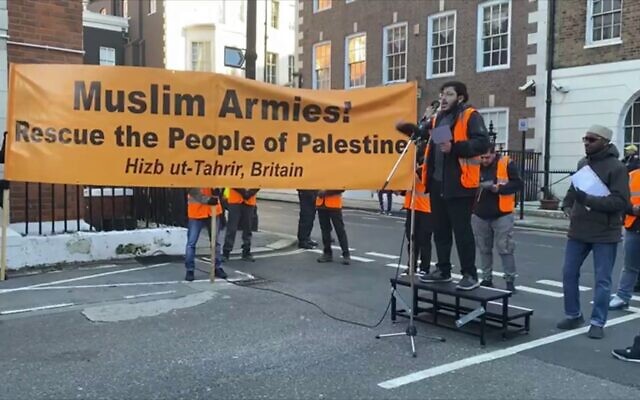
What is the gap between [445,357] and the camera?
514 cm

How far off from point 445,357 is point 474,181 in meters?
1.59

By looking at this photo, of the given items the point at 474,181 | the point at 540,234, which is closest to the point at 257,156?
the point at 474,181

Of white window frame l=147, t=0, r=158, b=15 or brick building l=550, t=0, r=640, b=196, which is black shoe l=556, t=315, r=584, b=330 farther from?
white window frame l=147, t=0, r=158, b=15

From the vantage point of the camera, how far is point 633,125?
59.1 feet

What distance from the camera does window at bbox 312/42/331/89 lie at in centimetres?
2834

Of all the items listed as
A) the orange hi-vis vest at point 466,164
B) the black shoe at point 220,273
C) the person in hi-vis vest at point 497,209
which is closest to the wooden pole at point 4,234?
the black shoe at point 220,273

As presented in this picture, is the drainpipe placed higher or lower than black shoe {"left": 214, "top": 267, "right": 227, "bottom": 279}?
higher

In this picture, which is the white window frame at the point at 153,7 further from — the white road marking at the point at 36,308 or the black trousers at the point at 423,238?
the white road marking at the point at 36,308

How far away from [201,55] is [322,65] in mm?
8553

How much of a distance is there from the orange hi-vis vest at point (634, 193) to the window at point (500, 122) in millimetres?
13215

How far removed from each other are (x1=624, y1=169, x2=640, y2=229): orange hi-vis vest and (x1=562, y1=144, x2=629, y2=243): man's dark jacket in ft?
5.32

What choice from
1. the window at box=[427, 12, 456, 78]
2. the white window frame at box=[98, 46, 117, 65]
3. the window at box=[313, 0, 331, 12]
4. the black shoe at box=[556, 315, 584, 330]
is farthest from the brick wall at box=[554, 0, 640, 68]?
the white window frame at box=[98, 46, 117, 65]

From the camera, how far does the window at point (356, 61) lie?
2644 centimetres

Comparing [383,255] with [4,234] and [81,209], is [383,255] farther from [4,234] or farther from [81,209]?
[4,234]
